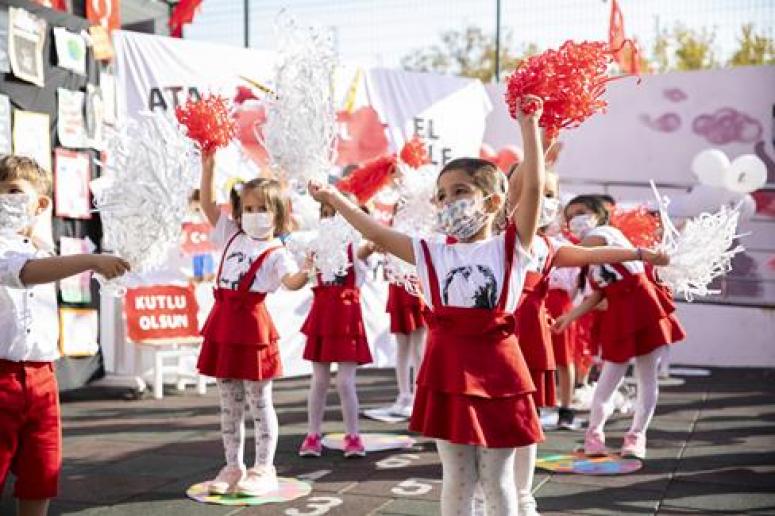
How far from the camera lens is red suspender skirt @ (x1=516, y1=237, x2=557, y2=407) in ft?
13.4

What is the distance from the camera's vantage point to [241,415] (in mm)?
4418

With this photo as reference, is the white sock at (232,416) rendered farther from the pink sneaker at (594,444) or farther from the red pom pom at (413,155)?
the red pom pom at (413,155)

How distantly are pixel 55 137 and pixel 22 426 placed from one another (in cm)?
461

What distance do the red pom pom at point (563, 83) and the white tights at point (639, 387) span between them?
2509mm

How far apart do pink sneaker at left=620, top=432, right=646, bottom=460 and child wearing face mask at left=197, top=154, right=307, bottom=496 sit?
210 cm

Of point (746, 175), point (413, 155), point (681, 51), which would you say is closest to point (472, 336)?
point (413, 155)

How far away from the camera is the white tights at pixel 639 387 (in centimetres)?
512

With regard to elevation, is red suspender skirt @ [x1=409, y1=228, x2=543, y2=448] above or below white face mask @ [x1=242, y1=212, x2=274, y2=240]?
below

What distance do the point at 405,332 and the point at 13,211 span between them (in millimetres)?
3990

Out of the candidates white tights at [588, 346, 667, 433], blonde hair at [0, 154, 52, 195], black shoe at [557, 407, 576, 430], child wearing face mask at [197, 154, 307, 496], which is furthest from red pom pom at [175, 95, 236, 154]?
black shoe at [557, 407, 576, 430]

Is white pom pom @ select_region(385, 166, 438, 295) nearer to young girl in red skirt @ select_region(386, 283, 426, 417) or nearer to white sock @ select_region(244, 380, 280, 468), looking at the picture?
young girl in red skirt @ select_region(386, 283, 426, 417)

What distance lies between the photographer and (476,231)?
2.93 metres

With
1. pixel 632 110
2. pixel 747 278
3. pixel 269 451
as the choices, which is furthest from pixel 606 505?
pixel 632 110

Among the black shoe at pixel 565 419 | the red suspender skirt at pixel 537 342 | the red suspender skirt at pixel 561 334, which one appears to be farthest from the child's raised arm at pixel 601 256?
the black shoe at pixel 565 419
